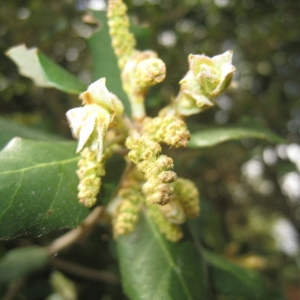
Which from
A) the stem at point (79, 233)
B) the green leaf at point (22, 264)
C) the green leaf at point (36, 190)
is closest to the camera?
the green leaf at point (36, 190)

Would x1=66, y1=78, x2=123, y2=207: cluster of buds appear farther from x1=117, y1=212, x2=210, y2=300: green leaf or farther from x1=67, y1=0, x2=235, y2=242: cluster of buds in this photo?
x1=117, y1=212, x2=210, y2=300: green leaf

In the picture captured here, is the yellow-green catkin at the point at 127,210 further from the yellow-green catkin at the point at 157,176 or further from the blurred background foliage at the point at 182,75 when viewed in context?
the blurred background foliage at the point at 182,75

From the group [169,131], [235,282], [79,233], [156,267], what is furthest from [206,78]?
[235,282]

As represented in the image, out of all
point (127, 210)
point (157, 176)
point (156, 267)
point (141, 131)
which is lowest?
point (156, 267)

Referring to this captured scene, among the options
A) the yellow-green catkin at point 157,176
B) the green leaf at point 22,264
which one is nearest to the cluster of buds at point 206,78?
the yellow-green catkin at point 157,176

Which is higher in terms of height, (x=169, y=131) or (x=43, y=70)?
(x=43, y=70)

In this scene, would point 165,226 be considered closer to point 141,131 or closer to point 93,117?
point 141,131

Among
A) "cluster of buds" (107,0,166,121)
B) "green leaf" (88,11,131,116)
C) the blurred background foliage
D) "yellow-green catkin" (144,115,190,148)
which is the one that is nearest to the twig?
the blurred background foliage

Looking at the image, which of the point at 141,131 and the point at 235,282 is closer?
the point at 141,131
